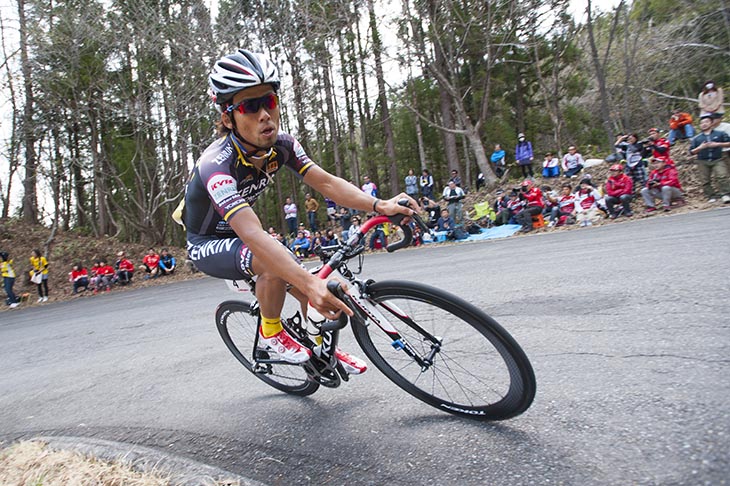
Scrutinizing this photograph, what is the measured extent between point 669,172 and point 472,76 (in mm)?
19500

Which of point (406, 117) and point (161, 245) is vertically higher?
point (406, 117)

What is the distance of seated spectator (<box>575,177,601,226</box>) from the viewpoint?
13250 millimetres

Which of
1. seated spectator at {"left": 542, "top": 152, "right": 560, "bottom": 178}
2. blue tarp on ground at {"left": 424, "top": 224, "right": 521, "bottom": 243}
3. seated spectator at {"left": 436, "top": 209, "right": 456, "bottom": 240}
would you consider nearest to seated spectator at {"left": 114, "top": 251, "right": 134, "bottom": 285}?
seated spectator at {"left": 436, "top": 209, "right": 456, "bottom": 240}

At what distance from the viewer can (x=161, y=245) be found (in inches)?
1025

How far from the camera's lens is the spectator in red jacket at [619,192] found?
41.4 feet

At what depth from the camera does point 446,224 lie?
16438 millimetres

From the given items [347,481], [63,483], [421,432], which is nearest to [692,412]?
[421,432]

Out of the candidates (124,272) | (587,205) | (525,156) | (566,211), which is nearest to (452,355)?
(587,205)

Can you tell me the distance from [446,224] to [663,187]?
6.55 metres

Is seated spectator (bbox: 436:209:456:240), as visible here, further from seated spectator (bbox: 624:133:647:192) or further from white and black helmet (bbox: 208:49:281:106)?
white and black helmet (bbox: 208:49:281:106)

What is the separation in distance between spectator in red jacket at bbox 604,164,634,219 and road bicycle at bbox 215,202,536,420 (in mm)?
11894

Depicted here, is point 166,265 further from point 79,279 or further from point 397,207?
point 397,207

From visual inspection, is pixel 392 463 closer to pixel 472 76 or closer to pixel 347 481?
pixel 347 481

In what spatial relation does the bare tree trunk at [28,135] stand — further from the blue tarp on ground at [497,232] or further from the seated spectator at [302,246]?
the blue tarp on ground at [497,232]
